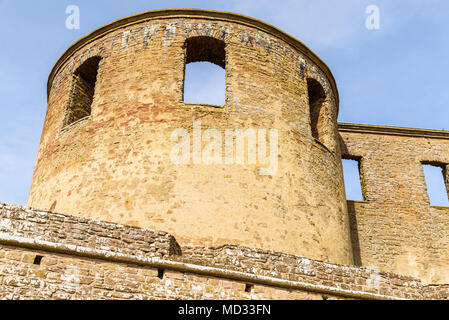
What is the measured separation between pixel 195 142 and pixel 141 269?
320 centimetres

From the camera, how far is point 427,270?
12539 mm

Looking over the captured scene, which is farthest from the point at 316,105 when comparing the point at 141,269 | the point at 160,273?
the point at 141,269

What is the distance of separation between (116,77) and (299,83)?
12.4 feet

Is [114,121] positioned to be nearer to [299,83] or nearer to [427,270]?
[299,83]

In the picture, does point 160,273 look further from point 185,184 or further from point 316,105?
point 316,105

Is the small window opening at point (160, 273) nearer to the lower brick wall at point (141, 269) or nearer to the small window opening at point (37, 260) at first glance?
the lower brick wall at point (141, 269)

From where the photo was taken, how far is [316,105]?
11.5 m

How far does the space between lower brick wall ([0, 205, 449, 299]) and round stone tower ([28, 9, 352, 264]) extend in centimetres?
149

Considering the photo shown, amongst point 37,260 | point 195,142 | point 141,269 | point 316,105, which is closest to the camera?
point 37,260
